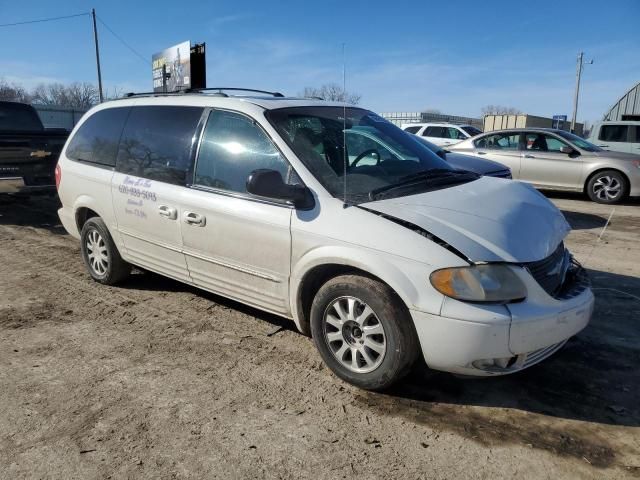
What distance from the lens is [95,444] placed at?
2.66m

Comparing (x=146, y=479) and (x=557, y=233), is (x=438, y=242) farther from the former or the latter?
(x=146, y=479)

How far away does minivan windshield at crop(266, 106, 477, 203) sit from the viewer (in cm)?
341

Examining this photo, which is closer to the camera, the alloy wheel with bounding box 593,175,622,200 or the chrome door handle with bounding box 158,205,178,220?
the chrome door handle with bounding box 158,205,178,220

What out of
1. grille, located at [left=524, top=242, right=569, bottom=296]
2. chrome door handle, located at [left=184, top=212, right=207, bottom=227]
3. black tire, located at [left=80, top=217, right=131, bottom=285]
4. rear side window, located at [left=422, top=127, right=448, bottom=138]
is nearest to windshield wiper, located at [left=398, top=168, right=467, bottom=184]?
grille, located at [left=524, top=242, right=569, bottom=296]

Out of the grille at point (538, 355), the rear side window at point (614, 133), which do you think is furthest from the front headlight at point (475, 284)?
the rear side window at point (614, 133)

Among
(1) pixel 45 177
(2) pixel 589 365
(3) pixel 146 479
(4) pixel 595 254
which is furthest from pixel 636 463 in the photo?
(1) pixel 45 177

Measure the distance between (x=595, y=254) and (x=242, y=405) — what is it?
16.6ft

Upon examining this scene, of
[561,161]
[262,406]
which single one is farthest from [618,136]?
[262,406]

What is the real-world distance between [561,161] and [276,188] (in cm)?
922

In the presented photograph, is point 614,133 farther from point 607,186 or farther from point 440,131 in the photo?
point 440,131

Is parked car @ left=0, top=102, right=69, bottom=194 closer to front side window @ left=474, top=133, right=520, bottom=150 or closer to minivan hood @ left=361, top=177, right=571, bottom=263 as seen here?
minivan hood @ left=361, top=177, right=571, bottom=263

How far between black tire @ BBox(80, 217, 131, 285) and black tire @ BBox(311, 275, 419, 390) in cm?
258

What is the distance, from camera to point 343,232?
3.07 metres

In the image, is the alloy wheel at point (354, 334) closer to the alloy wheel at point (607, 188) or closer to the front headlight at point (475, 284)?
the front headlight at point (475, 284)
